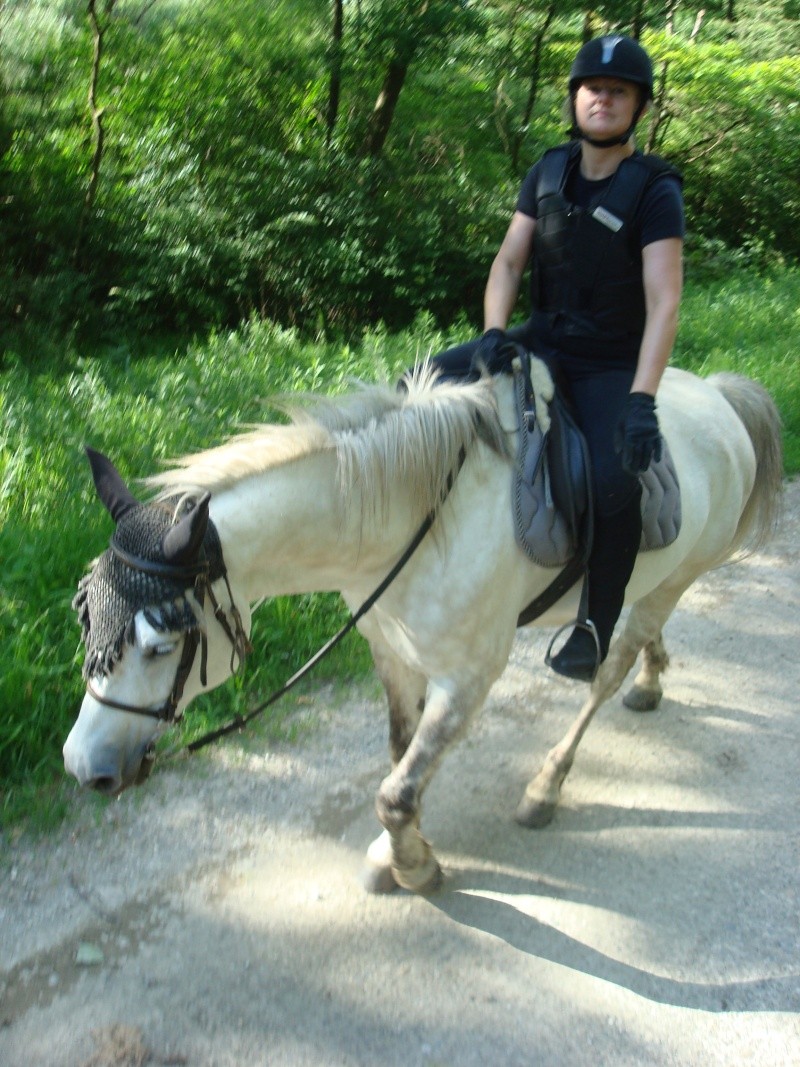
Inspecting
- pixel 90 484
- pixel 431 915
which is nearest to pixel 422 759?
pixel 431 915

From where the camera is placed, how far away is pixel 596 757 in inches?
150

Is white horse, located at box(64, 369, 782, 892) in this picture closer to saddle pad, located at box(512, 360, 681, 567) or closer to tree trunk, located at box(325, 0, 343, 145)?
saddle pad, located at box(512, 360, 681, 567)

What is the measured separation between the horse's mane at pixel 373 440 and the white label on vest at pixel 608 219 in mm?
653

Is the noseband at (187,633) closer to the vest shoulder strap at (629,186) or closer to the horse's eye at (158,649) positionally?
the horse's eye at (158,649)

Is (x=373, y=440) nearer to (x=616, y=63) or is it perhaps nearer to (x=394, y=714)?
(x=394, y=714)

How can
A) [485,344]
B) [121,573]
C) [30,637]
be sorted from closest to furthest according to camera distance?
[121,573] < [485,344] < [30,637]

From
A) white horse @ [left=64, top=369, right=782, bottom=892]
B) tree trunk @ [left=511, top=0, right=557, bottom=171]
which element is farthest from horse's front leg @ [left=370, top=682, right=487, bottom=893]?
tree trunk @ [left=511, top=0, right=557, bottom=171]

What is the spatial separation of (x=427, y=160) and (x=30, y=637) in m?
10.1

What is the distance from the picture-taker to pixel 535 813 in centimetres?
331

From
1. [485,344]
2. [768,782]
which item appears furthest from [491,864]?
[485,344]

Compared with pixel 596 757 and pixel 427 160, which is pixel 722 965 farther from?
pixel 427 160

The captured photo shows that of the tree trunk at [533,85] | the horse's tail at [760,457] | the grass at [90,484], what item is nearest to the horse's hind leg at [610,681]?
the horse's tail at [760,457]

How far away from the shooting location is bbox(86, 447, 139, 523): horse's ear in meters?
2.25

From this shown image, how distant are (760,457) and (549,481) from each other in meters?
1.91
